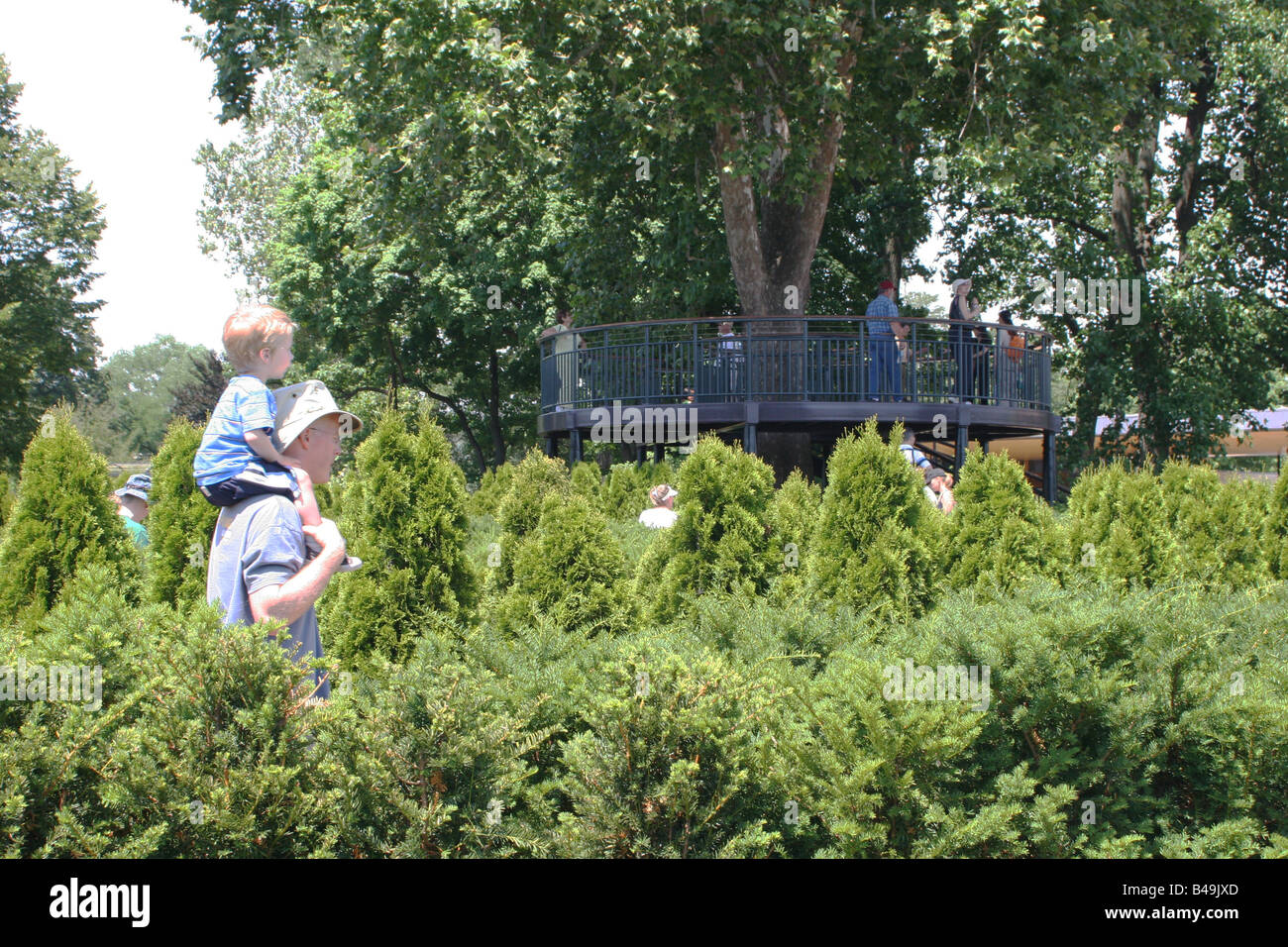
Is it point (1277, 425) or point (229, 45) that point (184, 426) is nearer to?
point (229, 45)

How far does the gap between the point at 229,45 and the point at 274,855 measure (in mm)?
17055

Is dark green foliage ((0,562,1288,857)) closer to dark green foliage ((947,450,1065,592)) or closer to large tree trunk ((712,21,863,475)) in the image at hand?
dark green foliage ((947,450,1065,592))

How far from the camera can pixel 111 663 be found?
3531mm

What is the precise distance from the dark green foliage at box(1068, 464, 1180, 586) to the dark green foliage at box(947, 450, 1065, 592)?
0.45 metres

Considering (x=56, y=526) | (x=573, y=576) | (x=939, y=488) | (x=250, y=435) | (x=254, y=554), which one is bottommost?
(x=573, y=576)

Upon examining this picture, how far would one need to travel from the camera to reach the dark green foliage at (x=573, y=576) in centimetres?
638

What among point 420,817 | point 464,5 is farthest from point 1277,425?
point 420,817

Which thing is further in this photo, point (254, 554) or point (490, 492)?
point (490, 492)

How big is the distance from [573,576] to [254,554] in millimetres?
3253

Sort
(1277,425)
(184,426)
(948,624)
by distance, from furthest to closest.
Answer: (1277,425) → (184,426) → (948,624)

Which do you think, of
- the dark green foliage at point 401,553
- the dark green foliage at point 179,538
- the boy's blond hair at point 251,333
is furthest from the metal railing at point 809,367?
the boy's blond hair at point 251,333

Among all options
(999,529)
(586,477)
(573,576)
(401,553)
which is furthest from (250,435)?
(586,477)

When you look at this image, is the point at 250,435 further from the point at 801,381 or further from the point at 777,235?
the point at 777,235

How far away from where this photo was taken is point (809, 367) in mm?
15484
